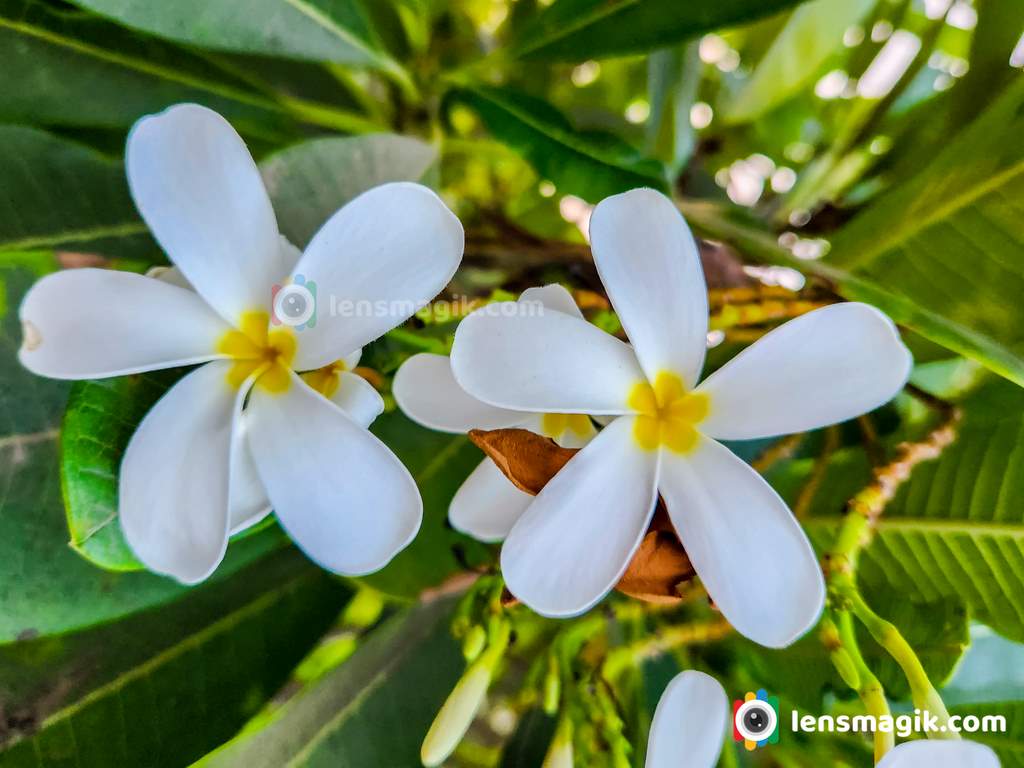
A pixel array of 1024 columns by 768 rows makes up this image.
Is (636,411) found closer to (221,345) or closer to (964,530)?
(221,345)

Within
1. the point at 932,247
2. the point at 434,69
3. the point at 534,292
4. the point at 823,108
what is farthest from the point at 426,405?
the point at 823,108

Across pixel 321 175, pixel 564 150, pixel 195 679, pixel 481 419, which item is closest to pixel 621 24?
pixel 564 150

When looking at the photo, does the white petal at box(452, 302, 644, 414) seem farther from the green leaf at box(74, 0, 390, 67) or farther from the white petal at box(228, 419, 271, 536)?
the green leaf at box(74, 0, 390, 67)

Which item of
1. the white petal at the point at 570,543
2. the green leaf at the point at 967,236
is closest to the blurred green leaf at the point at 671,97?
the green leaf at the point at 967,236

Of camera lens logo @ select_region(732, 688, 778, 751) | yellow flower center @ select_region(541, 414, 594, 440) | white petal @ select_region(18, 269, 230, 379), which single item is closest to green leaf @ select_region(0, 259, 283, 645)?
white petal @ select_region(18, 269, 230, 379)

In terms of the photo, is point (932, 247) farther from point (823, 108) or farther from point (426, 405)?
point (823, 108)

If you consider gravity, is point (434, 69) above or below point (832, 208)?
above

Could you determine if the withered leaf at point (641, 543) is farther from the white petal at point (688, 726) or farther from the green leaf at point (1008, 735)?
the green leaf at point (1008, 735)
